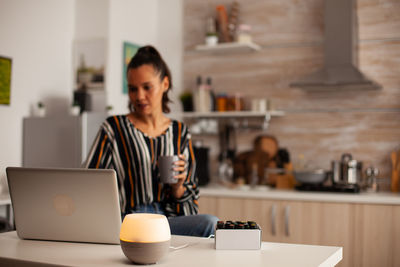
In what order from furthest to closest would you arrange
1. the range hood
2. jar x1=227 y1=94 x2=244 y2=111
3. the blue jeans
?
jar x1=227 y1=94 x2=244 y2=111, the range hood, the blue jeans

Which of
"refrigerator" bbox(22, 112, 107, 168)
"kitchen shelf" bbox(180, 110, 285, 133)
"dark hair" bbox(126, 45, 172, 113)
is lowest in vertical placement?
"refrigerator" bbox(22, 112, 107, 168)

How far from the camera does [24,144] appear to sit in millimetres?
3795

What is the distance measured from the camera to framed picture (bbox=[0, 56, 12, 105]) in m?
3.60

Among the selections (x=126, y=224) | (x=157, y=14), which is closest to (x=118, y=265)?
(x=126, y=224)

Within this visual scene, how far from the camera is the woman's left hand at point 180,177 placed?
1.96m

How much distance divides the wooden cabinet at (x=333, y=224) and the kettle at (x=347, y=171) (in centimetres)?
34

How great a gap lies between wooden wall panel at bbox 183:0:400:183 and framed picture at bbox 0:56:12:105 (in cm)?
157

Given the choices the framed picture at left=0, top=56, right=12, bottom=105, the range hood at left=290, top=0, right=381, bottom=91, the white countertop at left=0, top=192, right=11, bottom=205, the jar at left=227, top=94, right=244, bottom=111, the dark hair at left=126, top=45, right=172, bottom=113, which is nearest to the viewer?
the dark hair at left=126, top=45, right=172, bottom=113

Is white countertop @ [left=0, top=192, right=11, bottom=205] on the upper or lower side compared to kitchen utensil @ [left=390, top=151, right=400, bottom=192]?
lower

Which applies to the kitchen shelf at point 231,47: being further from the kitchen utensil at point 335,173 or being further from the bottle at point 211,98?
the kitchen utensil at point 335,173

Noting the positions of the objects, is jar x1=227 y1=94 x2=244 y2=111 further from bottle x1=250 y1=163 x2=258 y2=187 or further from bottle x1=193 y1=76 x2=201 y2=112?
bottle x1=250 y1=163 x2=258 y2=187

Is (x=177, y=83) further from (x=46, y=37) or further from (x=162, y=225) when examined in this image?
(x=162, y=225)

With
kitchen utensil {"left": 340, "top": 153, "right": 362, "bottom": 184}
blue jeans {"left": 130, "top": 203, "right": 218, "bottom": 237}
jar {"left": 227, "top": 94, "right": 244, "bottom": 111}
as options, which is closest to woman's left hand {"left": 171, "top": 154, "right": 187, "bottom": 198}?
blue jeans {"left": 130, "top": 203, "right": 218, "bottom": 237}

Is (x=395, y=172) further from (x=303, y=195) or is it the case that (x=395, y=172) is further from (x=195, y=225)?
(x=195, y=225)
